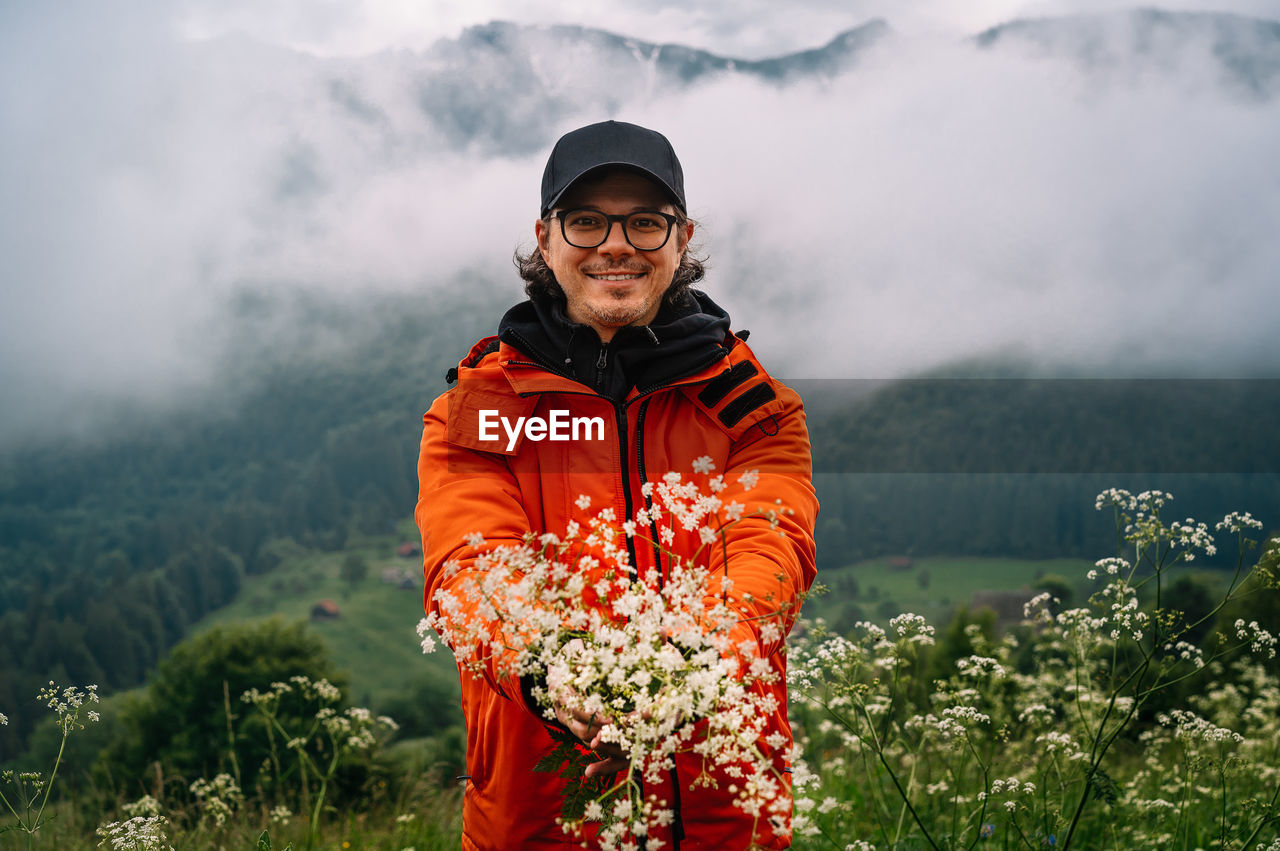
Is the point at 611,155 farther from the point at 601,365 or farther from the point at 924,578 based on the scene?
the point at 924,578

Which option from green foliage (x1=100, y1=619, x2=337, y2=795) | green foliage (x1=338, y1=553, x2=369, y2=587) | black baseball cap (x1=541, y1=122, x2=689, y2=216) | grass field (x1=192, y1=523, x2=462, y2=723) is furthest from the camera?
green foliage (x1=338, y1=553, x2=369, y2=587)

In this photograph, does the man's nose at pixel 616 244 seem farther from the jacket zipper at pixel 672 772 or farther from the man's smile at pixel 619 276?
the jacket zipper at pixel 672 772

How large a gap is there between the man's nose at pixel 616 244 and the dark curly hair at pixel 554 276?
256 millimetres

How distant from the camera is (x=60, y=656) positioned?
10019cm

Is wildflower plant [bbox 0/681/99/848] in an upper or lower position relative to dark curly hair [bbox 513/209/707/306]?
lower

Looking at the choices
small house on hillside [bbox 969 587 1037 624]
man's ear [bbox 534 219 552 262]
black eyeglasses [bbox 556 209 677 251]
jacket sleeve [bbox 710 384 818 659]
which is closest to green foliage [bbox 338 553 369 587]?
small house on hillside [bbox 969 587 1037 624]

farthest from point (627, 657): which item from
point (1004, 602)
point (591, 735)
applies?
point (1004, 602)

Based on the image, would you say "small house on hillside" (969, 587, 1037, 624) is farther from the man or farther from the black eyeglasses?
the black eyeglasses

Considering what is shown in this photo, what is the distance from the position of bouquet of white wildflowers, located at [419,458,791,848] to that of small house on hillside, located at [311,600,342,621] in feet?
460

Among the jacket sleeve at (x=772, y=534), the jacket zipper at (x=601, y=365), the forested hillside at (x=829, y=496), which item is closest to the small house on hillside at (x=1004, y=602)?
the forested hillside at (x=829, y=496)

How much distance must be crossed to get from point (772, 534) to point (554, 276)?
68.5 inches

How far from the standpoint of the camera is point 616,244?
346cm

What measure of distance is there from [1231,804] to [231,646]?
4510cm

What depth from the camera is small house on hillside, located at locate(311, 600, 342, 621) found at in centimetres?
13112
